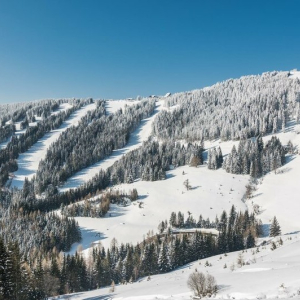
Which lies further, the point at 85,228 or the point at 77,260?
the point at 85,228

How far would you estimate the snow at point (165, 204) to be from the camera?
424 ft

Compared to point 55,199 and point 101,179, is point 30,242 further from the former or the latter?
point 101,179

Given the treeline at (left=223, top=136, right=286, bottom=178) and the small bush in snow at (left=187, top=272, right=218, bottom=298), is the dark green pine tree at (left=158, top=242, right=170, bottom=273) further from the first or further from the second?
the treeline at (left=223, top=136, right=286, bottom=178)

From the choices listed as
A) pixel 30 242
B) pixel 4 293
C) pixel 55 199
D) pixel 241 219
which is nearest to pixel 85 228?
pixel 30 242

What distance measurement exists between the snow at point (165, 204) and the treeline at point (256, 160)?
5.89 meters

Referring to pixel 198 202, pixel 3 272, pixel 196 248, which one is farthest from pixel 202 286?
pixel 198 202

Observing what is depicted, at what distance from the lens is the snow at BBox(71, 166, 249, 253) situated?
129375 millimetres

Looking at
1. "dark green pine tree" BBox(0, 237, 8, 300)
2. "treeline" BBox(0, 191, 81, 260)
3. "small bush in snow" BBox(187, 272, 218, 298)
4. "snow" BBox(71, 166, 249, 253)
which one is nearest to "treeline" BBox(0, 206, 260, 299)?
"dark green pine tree" BBox(0, 237, 8, 300)

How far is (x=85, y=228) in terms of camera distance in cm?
13512

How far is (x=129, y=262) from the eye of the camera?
87.8m

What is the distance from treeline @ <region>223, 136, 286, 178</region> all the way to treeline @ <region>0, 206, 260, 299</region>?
232 feet

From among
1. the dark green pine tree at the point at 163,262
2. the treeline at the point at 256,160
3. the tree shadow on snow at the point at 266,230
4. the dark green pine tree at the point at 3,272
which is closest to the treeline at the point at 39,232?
the dark green pine tree at the point at 163,262

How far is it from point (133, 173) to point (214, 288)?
554 feet

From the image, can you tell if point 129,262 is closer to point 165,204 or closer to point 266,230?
point 266,230
